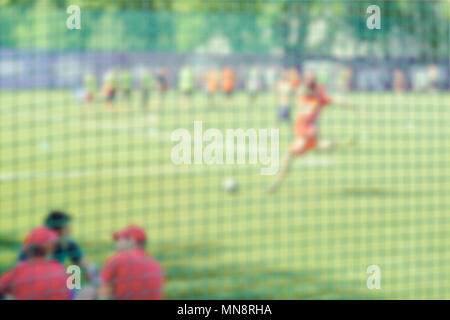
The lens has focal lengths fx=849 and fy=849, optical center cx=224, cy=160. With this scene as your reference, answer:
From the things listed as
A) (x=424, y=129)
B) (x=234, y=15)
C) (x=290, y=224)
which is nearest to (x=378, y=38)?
(x=424, y=129)

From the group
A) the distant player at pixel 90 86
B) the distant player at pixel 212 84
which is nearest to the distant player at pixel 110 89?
the distant player at pixel 90 86

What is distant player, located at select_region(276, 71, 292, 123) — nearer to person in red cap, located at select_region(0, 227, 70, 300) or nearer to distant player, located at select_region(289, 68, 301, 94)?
distant player, located at select_region(289, 68, 301, 94)

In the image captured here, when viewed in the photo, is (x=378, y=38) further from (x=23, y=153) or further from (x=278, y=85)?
(x=23, y=153)

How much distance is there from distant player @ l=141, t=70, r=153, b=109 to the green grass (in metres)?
2.67

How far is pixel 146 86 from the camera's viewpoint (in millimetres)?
19328

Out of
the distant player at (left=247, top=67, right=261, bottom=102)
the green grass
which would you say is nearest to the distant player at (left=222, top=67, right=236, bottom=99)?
the distant player at (left=247, top=67, right=261, bottom=102)

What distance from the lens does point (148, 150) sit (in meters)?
13.0

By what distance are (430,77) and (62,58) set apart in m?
8.82

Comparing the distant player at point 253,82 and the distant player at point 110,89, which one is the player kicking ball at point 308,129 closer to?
the distant player at point 110,89

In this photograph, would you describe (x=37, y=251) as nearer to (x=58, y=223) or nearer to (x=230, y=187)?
(x=58, y=223)

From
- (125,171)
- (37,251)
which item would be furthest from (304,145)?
(37,251)

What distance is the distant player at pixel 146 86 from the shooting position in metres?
18.8

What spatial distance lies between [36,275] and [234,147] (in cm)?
861

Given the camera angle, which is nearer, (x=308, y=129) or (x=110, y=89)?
(x=308, y=129)
